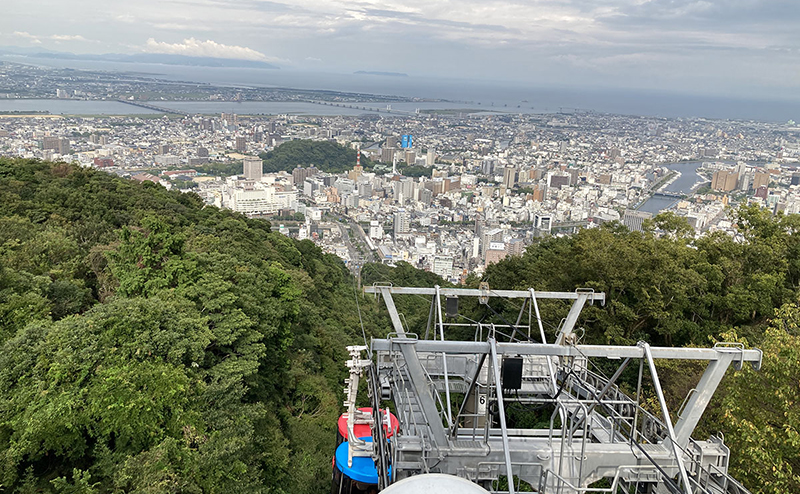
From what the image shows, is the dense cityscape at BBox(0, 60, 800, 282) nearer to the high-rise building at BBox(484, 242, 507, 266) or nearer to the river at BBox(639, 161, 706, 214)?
the high-rise building at BBox(484, 242, 507, 266)

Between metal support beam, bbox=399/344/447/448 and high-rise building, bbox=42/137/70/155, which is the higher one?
metal support beam, bbox=399/344/447/448

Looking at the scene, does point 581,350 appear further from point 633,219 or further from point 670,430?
point 633,219

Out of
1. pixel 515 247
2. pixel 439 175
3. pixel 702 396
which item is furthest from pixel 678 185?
pixel 702 396

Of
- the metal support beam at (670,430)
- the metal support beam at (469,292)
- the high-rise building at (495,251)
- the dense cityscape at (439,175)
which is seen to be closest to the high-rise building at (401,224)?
the dense cityscape at (439,175)

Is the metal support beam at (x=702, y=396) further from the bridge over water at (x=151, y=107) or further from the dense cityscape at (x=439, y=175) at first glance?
the bridge over water at (x=151, y=107)

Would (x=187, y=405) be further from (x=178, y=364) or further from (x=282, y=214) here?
(x=282, y=214)

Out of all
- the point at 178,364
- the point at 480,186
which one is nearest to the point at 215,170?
the point at 480,186

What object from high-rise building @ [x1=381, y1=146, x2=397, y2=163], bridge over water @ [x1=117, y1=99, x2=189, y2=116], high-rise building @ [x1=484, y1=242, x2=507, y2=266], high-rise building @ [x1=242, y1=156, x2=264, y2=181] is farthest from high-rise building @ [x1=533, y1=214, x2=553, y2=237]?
bridge over water @ [x1=117, y1=99, x2=189, y2=116]
